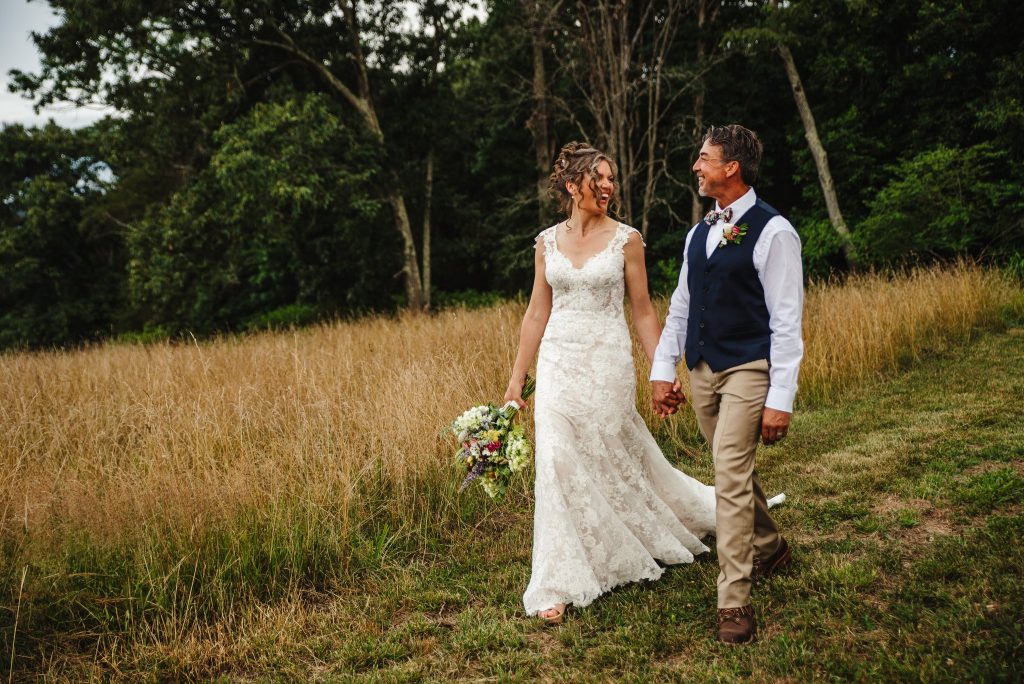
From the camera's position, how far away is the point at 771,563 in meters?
3.57

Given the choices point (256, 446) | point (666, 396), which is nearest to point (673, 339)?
point (666, 396)

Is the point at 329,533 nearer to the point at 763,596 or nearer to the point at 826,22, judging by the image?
the point at 763,596

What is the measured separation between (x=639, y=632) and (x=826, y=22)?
20.1 metres

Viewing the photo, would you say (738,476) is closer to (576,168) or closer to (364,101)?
(576,168)

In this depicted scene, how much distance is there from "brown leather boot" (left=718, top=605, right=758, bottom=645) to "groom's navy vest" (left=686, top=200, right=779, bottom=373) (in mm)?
1067

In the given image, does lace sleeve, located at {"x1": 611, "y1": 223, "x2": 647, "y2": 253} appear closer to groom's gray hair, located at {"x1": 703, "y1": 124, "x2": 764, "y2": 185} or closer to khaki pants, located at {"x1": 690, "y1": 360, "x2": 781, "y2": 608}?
→ groom's gray hair, located at {"x1": 703, "y1": 124, "x2": 764, "y2": 185}

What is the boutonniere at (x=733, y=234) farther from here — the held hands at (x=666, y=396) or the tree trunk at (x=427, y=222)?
the tree trunk at (x=427, y=222)

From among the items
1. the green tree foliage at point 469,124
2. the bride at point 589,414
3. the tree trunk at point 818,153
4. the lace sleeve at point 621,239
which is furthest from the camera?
the tree trunk at point 818,153

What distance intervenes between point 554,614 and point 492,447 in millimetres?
888

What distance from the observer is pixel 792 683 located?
2.67m

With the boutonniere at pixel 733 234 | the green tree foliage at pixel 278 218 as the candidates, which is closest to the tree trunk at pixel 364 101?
the green tree foliage at pixel 278 218

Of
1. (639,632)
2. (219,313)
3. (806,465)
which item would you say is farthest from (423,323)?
(219,313)

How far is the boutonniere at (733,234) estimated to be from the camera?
2.99m

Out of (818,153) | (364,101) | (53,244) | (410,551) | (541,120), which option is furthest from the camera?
(53,244)
